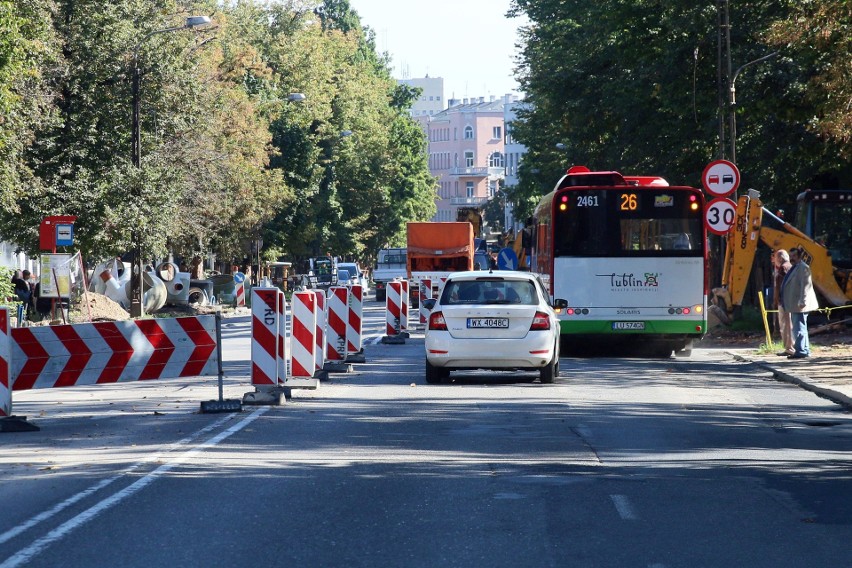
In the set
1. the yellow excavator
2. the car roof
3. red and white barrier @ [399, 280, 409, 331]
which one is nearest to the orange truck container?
red and white barrier @ [399, 280, 409, 331]

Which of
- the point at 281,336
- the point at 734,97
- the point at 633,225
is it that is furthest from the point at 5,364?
the point at 734,97

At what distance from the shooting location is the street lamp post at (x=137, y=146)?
4250 cm

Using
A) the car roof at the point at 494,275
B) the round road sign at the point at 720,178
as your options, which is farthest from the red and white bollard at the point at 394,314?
the car roof at the point at 494,275

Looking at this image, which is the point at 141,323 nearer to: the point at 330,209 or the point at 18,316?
the point at 18,316

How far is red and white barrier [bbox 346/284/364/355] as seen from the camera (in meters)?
24.6

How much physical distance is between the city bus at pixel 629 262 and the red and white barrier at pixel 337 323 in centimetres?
446

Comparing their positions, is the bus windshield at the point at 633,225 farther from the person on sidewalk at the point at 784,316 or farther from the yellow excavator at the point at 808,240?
the yellow excavator at the point at 808,240

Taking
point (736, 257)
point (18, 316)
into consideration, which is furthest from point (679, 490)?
point (18, 316)

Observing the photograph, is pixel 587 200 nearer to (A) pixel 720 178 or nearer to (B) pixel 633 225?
(B) pixel 633 225

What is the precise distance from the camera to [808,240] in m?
31.9

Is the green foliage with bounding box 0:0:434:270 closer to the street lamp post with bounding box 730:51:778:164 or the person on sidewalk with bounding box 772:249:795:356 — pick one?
the street lamp post with bounding box 730:51:778:164

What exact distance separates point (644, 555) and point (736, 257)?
24.9 meters

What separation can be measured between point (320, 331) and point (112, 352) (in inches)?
220

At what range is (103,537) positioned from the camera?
8.32 metres
